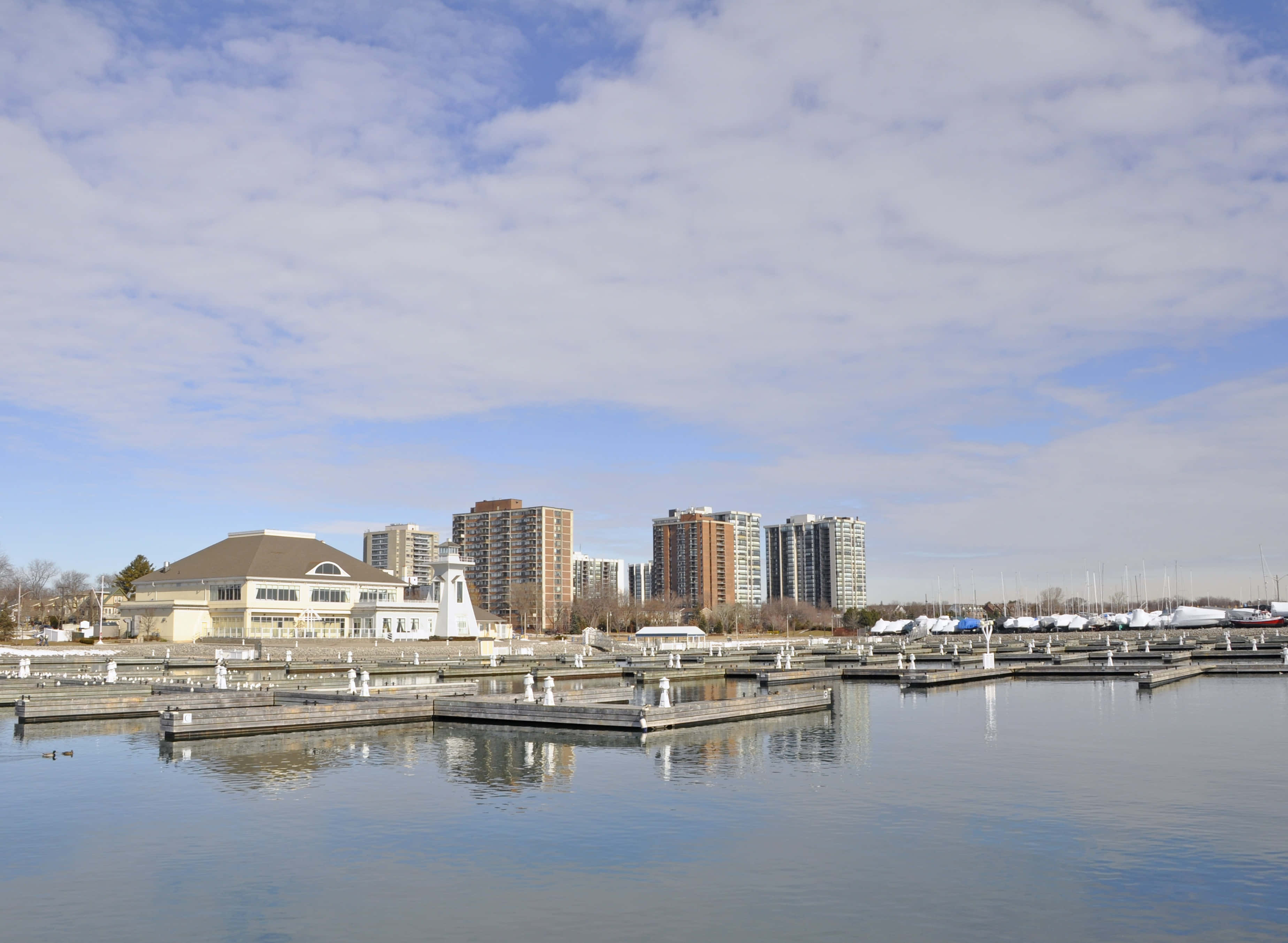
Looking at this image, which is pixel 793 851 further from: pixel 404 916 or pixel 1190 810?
pixel 1190 810

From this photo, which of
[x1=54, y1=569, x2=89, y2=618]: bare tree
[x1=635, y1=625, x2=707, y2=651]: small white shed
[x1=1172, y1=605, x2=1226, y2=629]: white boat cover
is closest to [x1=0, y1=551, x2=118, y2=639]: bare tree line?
[x1=54, y1=569, x2=89, y2=618]: bare tree

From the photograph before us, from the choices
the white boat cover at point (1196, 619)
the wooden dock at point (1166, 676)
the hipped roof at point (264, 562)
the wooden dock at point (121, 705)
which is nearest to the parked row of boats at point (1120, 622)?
the white boat cover at point (1196, 619)

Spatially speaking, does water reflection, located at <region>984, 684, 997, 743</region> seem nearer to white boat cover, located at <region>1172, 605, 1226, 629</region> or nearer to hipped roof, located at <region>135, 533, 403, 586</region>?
hipped roof, located at <region>135, 533, 403, 586</region>

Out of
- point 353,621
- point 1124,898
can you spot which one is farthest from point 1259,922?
point 353,621

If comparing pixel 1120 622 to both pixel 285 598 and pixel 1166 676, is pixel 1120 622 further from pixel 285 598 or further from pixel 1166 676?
pixel 285 598

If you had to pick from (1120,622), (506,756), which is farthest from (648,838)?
(1120,622)

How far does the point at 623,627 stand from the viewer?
18488 centimetres

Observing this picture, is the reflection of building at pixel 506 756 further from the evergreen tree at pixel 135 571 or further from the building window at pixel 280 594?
the evergreen tree at pixel 135 571

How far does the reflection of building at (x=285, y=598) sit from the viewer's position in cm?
10338

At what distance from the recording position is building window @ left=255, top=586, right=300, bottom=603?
103688 millimetres

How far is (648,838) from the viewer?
1920 cm

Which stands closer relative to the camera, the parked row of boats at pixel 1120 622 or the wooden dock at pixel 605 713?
the wooden dock at pixel 605 713

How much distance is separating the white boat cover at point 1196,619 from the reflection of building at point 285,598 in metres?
99.9

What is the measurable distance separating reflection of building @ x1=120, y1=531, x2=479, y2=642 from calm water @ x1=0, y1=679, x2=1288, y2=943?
72.9 m
